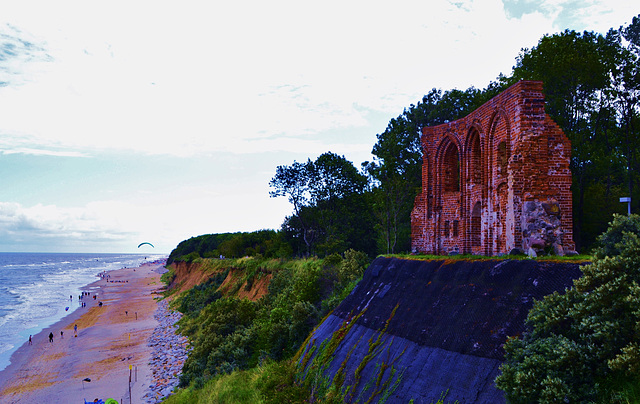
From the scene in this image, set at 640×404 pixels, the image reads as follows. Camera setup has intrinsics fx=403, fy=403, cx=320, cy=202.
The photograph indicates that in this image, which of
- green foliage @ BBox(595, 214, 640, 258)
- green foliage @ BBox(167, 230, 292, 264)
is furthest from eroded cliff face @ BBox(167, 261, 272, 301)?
green foliage @ BBox(595, 214, 640, 258)

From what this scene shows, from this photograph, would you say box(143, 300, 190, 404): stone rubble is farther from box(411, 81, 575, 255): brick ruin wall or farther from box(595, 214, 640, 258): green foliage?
box(595, 214, 640, 258): green foliage

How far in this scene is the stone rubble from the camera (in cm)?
2497

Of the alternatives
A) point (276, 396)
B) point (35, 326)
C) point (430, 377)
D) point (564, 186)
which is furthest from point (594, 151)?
point (35, 326)

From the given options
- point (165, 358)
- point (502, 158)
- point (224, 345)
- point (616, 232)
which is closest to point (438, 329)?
point (616, 232)

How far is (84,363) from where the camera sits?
32.1 m

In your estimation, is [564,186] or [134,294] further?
[134,294]

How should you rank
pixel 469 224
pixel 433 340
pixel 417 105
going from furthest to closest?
pixel 417 105
pixel 469 224
pixel 433 340

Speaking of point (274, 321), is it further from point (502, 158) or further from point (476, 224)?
point (502, 158)

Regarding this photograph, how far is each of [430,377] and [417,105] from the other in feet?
105

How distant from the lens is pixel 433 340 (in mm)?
11023

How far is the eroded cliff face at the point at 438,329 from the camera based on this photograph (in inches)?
361

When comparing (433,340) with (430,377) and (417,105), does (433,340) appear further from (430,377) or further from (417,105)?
(417,105)

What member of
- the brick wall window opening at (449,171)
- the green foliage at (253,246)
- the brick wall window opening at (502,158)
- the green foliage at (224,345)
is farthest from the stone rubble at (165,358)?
the brick wall window opening at (502,158)

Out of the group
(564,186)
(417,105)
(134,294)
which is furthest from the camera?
(134,294)
